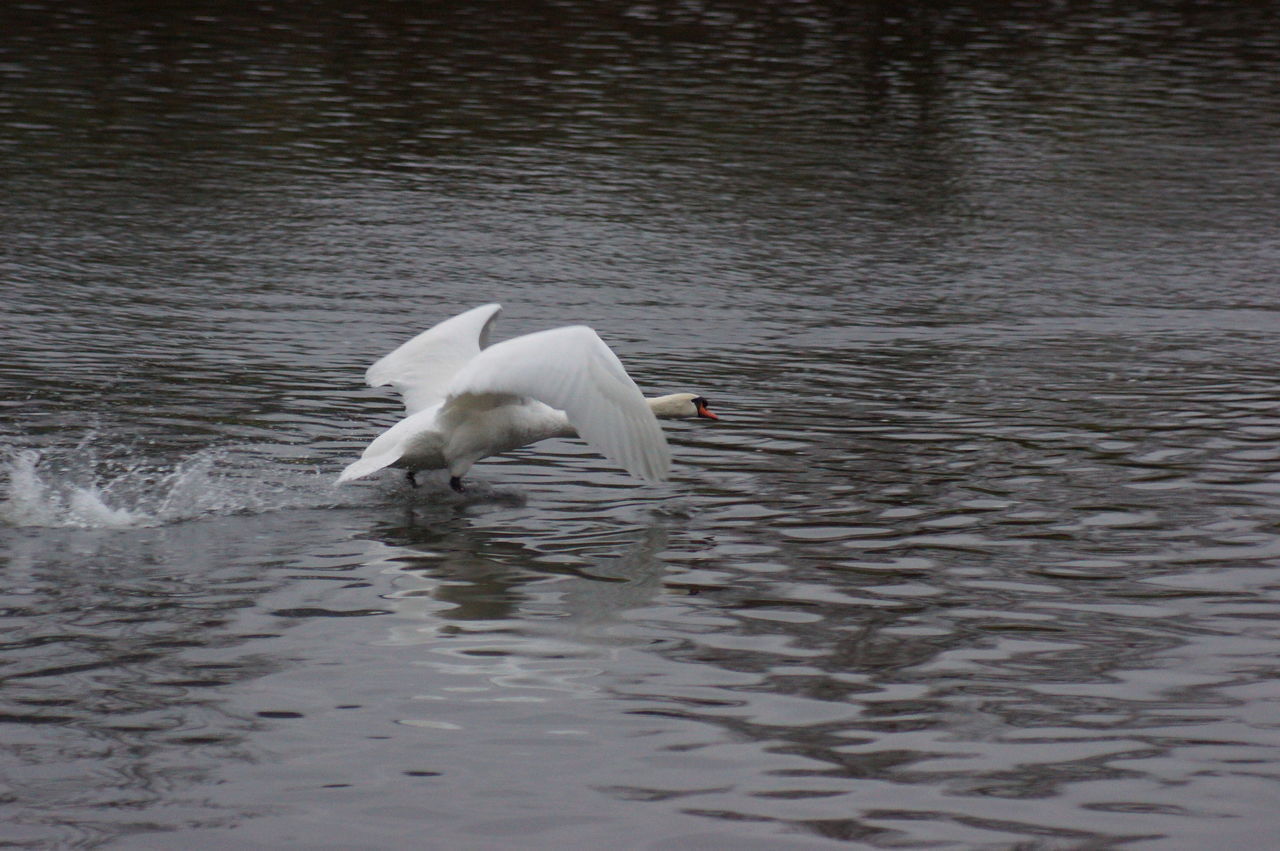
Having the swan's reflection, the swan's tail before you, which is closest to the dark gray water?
the swan's reflection

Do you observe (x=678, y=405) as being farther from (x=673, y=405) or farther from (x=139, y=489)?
(x=139, y=489)

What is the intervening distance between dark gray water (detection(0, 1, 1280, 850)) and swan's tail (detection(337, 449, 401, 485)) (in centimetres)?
25

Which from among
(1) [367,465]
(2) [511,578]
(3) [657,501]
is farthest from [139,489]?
(3) [657,501]

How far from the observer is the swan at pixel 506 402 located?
939 cm

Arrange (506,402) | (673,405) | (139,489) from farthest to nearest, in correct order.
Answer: (673,405), (506,402), (139,489)

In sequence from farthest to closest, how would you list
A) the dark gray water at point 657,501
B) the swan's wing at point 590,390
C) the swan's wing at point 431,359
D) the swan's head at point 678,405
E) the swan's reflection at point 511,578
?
1. the swan's wing at point 431,359
2. the swan's head at point 678,405
3. the swan's wing at point 590,390
4. the swan's reflection at point 511,578
5. the dark gray water at point 657,501

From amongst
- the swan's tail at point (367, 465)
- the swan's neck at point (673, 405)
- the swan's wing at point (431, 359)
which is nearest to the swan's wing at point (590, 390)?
the swan's tail at point (367, 465)

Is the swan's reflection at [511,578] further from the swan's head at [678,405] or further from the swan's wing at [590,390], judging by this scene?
the swan's head at [678,405]

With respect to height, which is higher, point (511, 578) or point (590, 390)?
point (590, 390)

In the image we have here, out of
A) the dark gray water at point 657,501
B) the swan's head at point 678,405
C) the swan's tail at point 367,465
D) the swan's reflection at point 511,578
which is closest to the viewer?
the dark gray water at point 657,501

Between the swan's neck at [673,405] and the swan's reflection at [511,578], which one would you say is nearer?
the swan's reflection at [511,578]

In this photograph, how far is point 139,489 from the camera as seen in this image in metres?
9.91

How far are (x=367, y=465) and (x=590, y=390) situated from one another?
4.16ft

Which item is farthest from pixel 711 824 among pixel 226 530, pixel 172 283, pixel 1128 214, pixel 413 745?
pixel 1128 214
